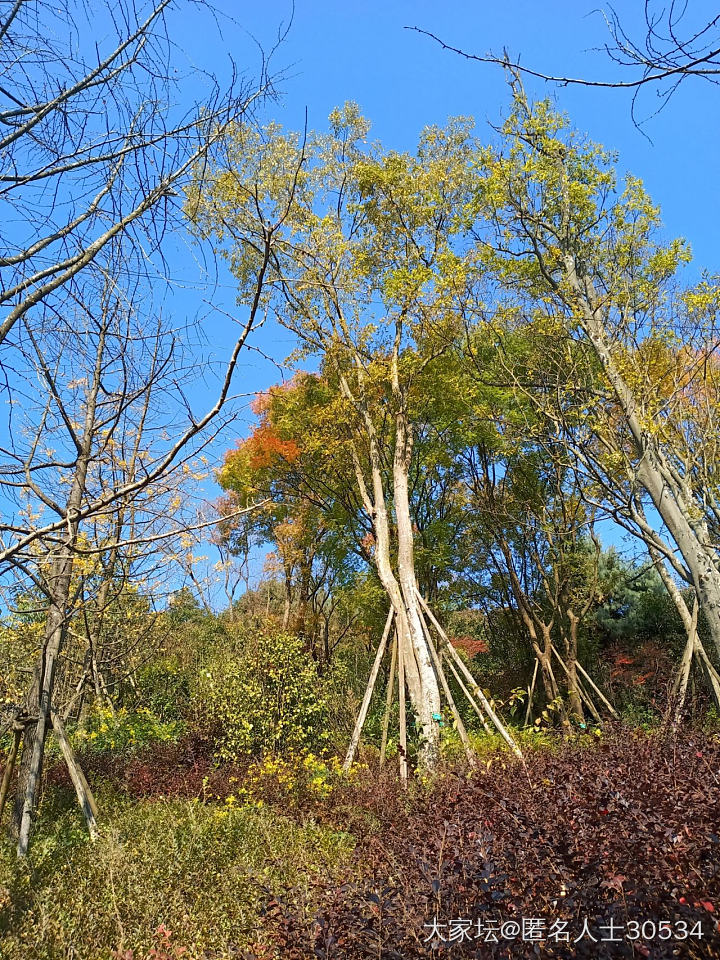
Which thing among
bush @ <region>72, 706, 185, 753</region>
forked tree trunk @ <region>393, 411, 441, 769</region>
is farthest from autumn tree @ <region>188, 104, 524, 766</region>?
bush @ <region>72, 706, 185, 753</region>

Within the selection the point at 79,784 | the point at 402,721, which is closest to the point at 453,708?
the point at 402,721

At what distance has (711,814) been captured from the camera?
2564 mm

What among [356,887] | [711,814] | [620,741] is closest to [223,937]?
[356,887]

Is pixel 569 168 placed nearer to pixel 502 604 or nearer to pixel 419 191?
pixel 419 191

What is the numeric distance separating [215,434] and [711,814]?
242 cm

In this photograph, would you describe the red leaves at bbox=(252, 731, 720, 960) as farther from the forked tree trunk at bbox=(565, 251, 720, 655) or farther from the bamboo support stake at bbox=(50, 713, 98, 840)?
the forked tree trunk at bbox=(565, 251, 720, 655)

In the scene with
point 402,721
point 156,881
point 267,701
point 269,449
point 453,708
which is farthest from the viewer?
point 269,449

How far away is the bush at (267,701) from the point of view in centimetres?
848

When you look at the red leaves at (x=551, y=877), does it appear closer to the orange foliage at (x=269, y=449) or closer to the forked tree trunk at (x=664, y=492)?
the forked tree trunk at (x=664, y=492)

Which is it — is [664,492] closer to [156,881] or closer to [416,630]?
[416,630]

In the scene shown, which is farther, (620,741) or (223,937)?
(620,741)

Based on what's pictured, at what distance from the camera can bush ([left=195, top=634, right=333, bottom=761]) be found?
848cm

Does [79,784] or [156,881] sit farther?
[79,784]

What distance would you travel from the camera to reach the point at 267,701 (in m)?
8.63
